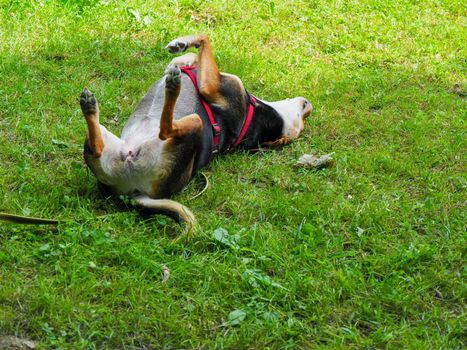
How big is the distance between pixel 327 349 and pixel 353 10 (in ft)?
19.8

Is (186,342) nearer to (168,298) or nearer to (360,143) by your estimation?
(168,298)

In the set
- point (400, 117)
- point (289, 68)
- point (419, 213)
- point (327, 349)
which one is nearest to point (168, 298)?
point (327, 349)

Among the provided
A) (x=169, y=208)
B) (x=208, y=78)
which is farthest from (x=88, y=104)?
(x=208, y=78)

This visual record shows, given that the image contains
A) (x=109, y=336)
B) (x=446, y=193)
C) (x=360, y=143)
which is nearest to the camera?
(x=109, y=336)

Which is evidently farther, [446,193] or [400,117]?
[400,117]

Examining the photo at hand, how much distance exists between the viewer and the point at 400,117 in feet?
20.9

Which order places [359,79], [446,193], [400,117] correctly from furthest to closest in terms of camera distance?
[359,79] < [400,117] < [446,193]

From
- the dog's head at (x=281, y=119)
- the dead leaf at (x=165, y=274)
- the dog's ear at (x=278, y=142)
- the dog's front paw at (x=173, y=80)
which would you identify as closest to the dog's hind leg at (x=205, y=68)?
the dog's head at (x=281, y=119)

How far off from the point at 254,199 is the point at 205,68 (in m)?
1.26

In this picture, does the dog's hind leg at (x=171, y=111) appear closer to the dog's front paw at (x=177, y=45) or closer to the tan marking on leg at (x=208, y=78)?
the tan marking on leg at (x=208, y=78)

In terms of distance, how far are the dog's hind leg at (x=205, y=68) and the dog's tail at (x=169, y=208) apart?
1.18 meters

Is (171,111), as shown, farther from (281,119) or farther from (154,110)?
(281,119)

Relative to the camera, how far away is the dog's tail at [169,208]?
13.9 feet

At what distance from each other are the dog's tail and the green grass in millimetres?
71
